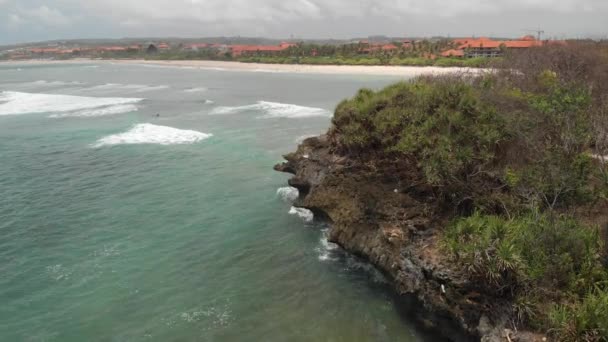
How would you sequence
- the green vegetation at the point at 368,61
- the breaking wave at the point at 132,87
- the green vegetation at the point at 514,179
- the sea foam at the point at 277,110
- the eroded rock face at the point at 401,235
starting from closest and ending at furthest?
the green vegetation at the point at 514,179, the eroded rock face at the point at 401,235, the sea foam at the point at 277,110, the breaking wave at the point at 132,87, the green vegetation at the point at 368,61

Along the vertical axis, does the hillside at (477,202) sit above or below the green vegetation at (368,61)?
below

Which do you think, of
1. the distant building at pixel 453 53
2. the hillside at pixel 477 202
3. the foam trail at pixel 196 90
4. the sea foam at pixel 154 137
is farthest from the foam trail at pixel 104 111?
the distant building at pixel 453 53

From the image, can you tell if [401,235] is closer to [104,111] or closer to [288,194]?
[288,194]

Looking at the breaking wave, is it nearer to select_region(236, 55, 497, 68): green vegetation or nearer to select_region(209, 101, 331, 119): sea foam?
select_region(209, 101, 331, 119): sea foam

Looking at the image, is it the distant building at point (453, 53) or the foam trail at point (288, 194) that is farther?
the distant building at point (453, 53)

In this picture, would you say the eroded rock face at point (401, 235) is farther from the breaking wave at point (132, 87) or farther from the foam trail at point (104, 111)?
the breaking wave at point (132, 87)

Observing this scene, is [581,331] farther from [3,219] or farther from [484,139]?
[3,219]

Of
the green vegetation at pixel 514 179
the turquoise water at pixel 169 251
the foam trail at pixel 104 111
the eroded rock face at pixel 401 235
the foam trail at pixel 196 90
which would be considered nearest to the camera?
the green vegetation at pixel 514 179

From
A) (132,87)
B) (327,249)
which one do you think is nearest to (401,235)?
(327,249)
